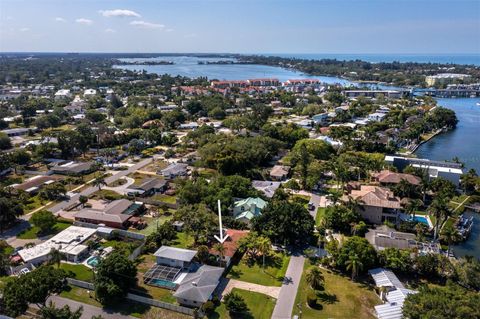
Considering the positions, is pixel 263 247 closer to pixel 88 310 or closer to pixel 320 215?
pixel 320 215

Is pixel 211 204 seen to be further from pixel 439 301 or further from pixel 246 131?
pixel 246 131

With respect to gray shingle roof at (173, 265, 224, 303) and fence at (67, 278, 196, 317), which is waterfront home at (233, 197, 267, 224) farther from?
fence at (67, 278, 196, 317)

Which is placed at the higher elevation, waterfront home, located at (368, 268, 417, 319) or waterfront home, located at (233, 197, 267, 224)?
waterfront home, located at (233, 197, 267, 224)

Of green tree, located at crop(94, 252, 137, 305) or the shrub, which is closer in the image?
green tree, located at crop(94, 252, 137, 305)

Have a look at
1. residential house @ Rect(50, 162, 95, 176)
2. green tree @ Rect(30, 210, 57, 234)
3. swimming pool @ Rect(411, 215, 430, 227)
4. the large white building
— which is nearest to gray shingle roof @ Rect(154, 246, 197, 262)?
the large white building

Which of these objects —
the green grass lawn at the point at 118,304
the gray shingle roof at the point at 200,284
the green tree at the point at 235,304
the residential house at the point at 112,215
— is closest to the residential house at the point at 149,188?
the residential house at the point at 112,215

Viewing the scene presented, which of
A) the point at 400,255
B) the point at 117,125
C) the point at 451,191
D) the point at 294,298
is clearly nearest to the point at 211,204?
the point at 294,298

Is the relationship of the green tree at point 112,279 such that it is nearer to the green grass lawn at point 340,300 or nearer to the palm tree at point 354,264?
the green grass lawn at point 340,300
